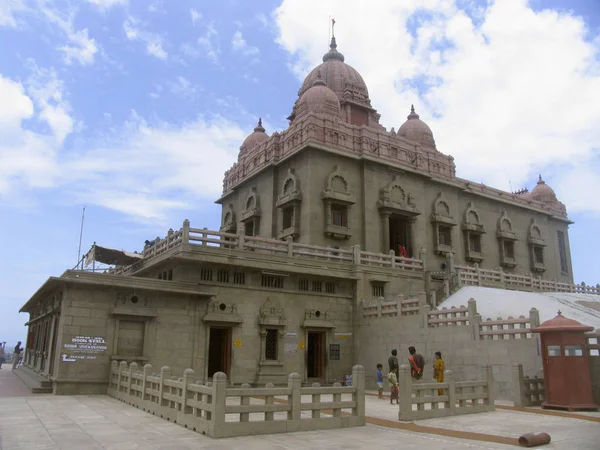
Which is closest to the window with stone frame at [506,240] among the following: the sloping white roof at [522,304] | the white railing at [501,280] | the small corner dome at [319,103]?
the white railing at [501,280]

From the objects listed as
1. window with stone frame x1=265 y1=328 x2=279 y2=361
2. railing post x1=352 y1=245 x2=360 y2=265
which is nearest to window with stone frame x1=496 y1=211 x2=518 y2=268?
railing post x1=352 y1=245 x2=360 y2=265

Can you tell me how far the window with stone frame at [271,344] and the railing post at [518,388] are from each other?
35.3ft

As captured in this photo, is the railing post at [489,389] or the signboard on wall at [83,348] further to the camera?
the signboard on wall at [83,348]

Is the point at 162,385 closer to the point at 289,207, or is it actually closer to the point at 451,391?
the point at 451,391

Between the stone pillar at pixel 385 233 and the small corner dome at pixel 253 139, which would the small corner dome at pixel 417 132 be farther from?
the small corner dome at pixel 253 139

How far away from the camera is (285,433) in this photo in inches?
444

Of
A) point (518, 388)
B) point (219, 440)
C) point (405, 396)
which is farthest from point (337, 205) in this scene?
point (219, 440)

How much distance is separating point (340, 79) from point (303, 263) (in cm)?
1931

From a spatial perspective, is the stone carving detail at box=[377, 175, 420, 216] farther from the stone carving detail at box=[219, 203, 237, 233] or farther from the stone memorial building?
the stone carving detail at box=[219, 203, 237, 233]

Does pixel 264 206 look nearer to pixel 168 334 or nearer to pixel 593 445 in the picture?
pixel 168 334

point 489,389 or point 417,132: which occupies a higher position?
point 417,132

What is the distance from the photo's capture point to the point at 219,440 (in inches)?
404

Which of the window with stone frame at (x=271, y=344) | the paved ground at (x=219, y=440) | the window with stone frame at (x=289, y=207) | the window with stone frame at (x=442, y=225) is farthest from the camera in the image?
the window with stone frame at (x=442, y=225)

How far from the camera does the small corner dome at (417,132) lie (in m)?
37.5
